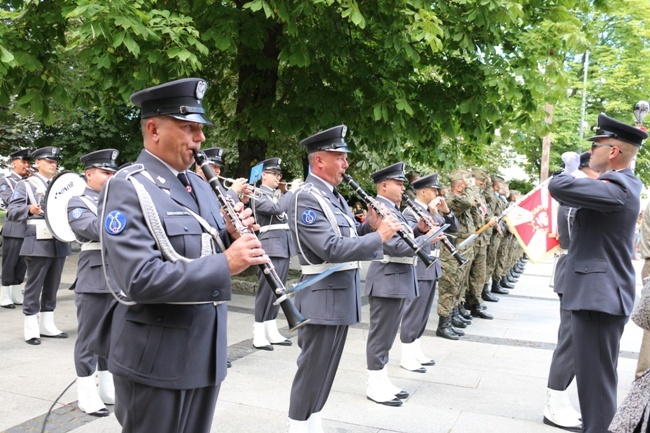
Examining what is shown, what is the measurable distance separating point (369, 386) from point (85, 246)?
9.81 ft

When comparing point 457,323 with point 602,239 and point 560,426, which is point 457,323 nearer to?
point 560,426

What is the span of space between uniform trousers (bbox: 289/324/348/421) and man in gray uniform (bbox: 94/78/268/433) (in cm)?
156

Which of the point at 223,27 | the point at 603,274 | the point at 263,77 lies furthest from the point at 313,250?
the point at 263,77

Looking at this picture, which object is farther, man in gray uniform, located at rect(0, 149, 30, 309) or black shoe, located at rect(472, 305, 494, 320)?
black shoe, located at rect(472, 305, 494, 320)

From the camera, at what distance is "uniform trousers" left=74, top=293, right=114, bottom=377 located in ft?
17.5

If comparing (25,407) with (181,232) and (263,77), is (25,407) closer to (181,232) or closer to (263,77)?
(181,232)

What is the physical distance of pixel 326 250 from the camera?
448 cm

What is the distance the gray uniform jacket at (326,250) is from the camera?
4.50 m

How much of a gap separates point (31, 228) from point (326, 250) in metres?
5.15

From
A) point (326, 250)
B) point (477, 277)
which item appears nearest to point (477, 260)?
point (477, 277)

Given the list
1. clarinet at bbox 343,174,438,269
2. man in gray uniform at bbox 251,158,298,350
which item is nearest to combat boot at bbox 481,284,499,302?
man in gray uniform at bbox 251,158,298,350

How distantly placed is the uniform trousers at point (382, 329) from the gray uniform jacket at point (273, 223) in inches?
108

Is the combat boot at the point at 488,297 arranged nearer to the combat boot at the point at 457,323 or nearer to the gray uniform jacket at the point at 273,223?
the combat boot at the point at 457,323

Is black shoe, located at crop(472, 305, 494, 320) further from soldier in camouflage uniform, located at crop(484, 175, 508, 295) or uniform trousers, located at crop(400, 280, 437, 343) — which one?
uniform trousers, located at crop(400, 280, 437, 343)
